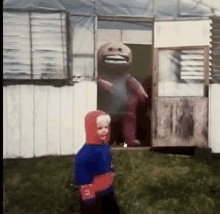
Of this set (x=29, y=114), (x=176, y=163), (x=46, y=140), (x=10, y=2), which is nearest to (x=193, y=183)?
(x=176, y=163)

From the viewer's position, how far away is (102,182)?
2.23 meters

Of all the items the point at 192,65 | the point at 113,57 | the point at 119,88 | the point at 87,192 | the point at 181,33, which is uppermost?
the point at 181,33

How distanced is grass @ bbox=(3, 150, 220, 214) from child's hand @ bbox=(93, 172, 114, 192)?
30.1 inches

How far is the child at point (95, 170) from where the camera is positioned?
2.12 metres

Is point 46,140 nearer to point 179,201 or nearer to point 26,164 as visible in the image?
point 26,164

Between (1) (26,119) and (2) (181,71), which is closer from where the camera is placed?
(1) (26,119)

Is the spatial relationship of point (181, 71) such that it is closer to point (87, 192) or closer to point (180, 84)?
point (180, 84)

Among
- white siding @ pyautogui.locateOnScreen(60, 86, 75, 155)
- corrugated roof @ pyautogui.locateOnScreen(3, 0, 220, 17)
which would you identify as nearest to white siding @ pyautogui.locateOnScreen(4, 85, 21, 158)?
white siding @ pyautogui.locateOnScreen(60, 86, 75, 155)

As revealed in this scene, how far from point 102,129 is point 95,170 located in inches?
14.7

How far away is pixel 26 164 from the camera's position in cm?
385

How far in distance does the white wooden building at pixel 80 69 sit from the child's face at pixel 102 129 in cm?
190

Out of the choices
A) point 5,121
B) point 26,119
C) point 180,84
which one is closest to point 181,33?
point 180,84

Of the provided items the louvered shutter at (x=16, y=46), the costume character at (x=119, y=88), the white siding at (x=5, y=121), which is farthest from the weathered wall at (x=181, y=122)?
the white siding at (x=5, y=121)

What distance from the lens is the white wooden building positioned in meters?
3.95
